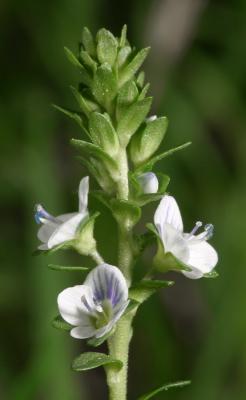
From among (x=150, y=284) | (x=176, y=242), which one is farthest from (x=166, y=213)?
(x=150, y=284)

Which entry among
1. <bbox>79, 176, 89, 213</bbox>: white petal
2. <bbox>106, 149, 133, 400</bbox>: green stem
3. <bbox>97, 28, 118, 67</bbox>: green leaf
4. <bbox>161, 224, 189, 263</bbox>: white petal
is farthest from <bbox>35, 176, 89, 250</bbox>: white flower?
<bbox>97, 28, 118, 67</bbox>: green leaf

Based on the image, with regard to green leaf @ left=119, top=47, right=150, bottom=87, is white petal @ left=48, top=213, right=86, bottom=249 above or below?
below

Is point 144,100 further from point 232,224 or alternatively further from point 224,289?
point 232,224

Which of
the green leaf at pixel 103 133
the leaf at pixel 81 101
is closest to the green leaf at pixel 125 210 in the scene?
the green leaf at pixel 103 133

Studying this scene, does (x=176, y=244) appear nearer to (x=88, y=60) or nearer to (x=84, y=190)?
(x=84, y=190)

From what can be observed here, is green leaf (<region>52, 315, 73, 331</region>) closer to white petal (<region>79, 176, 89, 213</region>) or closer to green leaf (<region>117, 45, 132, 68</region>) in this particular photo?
white petal (<region>79, 176, 89, 213</region>)
